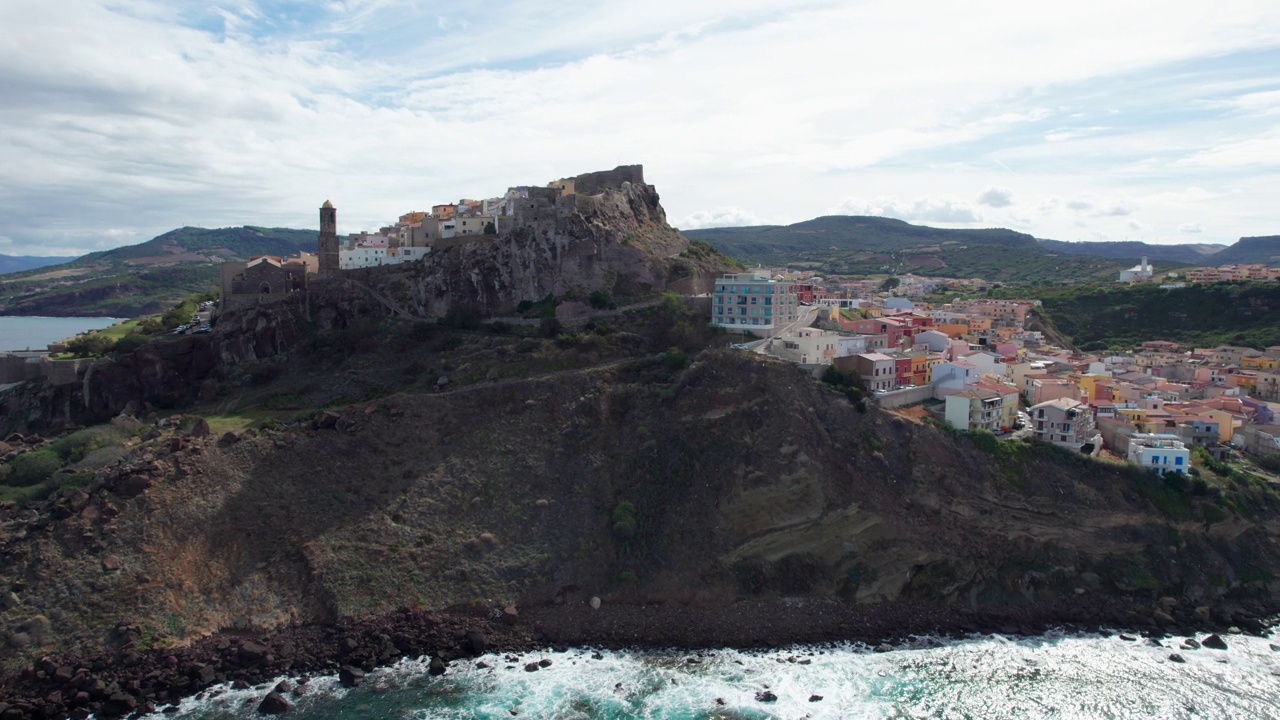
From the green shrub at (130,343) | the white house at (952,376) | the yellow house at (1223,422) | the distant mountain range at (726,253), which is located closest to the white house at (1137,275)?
the distant mountain range at (726,253)

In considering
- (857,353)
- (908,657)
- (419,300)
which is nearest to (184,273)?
(419,300)

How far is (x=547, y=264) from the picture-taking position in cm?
4931

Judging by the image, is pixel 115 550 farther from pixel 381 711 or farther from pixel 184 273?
pixel 184 273

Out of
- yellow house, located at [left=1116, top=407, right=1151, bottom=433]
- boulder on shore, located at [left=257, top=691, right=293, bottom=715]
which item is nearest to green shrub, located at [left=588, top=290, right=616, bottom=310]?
boulder on shore, located at [left=257, top=691, right=293, bottom=715]

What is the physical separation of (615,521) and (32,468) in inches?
1026

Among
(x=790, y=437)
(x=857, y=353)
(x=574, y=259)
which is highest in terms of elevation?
(x=574, y=259)

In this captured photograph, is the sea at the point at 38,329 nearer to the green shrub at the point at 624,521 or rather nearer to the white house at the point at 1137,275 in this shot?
the green shrub at the point at 624,521

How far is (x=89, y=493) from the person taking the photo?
107 feet

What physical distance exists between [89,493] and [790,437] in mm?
27873

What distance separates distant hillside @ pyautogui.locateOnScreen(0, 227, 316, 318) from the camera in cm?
12269

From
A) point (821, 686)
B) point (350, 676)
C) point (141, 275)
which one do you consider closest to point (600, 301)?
point (350, 676)

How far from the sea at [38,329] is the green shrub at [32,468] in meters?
40.4

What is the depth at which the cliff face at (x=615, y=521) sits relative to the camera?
3084cm

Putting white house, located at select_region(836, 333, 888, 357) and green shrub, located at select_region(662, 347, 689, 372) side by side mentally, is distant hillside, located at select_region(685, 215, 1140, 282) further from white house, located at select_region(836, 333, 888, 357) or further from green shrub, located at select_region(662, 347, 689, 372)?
green shrub, located at select_region(662, 347, 689, 372)
